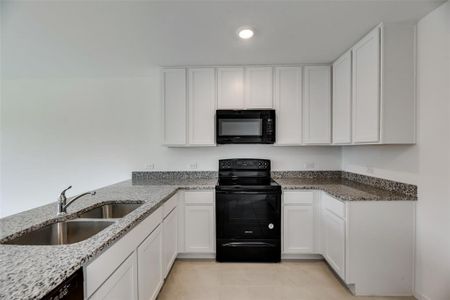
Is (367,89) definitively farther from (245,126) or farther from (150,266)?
(150,266)

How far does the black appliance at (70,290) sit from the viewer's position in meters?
0.82

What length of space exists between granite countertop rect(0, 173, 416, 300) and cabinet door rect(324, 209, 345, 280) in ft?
0.89

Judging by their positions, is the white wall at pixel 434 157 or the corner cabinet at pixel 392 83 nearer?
the white wall at pixel 434 157

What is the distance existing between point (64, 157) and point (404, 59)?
4.27 meters

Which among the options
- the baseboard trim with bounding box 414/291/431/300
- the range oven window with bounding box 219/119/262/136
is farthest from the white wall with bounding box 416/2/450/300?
the range oven window with bounding box 219/119/262/136

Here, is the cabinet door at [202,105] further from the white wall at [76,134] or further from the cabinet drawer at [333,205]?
the cabinet drawer at [333,205]

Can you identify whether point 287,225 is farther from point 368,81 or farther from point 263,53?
point 263,53

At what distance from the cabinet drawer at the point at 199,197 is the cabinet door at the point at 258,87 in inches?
48.3

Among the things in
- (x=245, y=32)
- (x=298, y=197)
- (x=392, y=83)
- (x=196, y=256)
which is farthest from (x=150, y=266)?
(x=392, y=83)

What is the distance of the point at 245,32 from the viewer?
2.09m

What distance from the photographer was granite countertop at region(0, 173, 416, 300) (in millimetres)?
807

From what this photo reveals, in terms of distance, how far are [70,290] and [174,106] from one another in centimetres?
245


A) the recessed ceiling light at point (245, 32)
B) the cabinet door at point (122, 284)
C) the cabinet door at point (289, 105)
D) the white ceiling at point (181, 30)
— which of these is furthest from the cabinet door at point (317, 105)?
the cabinet door at point (122, 284)

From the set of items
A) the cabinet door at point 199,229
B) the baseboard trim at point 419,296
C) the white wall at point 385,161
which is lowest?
the baseboard trim at point 419,296
